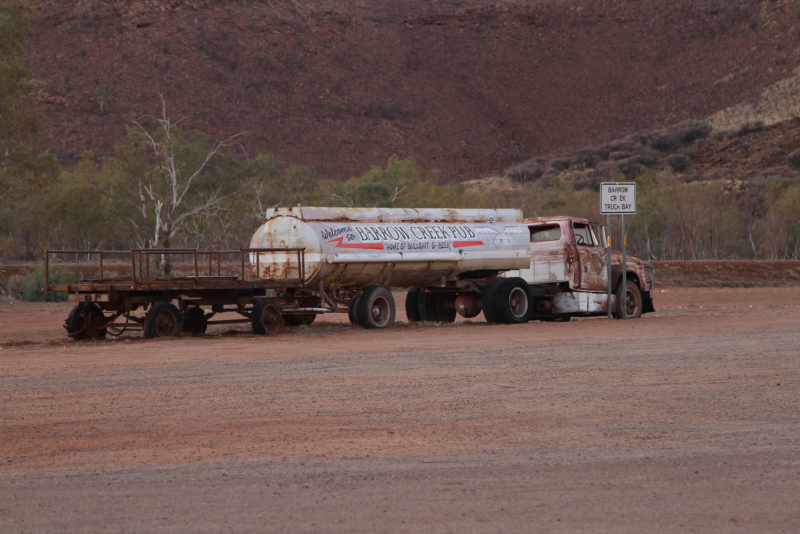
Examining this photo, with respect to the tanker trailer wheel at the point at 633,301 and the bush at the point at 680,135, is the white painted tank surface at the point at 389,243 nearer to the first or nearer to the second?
the tanker trailer wheel at the point at 633,301

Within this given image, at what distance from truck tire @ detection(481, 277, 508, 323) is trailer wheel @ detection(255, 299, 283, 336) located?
497 centimetres

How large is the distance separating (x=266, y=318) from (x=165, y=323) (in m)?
2.09

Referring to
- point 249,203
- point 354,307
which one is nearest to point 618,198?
point 354,307

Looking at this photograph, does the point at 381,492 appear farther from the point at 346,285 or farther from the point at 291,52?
the point at 291,52

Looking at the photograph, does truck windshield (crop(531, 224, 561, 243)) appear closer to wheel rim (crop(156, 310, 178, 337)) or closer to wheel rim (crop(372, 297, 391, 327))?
wheel rim (crop(372, 297, 391, 327))

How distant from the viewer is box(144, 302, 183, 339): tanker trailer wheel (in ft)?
60.2

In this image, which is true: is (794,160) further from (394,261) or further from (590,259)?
(394,261)

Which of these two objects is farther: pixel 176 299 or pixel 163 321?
pixel 176 299

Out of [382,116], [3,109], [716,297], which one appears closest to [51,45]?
[382,116]

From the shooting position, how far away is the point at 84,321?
62.0ft

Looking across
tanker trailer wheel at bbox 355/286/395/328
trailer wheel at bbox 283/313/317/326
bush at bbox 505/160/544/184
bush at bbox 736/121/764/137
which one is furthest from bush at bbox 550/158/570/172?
tanker trailer wheel at bbox 355/286/395/328

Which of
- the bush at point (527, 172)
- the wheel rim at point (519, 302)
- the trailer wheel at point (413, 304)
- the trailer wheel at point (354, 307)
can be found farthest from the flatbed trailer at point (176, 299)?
the bush at point (527, 172)

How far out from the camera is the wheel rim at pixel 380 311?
2142 cm

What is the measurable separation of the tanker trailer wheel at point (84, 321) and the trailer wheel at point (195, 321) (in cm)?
176
